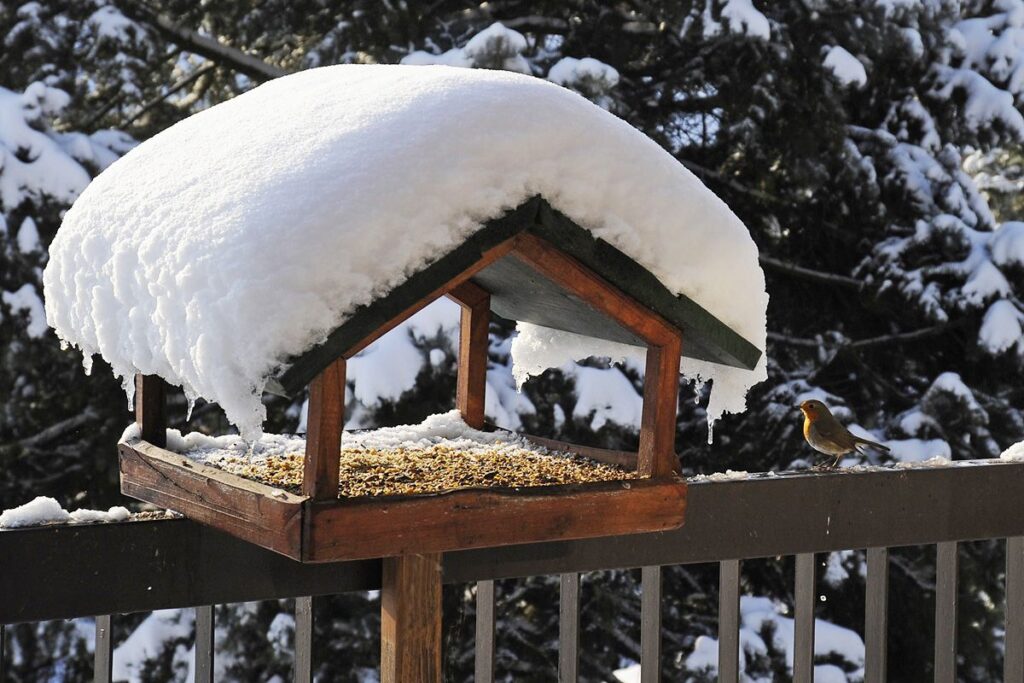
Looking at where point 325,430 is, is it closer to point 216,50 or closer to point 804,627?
point 804,627

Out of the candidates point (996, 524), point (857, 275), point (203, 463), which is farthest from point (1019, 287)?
point (203, 463)

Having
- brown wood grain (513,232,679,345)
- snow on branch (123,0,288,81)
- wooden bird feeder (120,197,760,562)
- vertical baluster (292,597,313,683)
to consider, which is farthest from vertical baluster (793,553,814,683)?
snow on branch (123,0,288,81)

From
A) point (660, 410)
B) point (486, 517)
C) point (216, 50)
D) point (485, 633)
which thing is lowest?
point (485, 633)

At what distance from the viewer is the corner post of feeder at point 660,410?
143cm

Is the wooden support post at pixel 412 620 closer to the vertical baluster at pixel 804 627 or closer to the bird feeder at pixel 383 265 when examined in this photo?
the bird feeder at pixel 383 265

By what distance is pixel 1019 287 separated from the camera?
5930 mm

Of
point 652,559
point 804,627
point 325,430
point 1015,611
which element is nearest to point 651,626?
point 652,559

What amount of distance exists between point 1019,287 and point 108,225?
5.50 m

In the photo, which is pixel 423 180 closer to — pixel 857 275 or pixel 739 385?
pixel 739 385

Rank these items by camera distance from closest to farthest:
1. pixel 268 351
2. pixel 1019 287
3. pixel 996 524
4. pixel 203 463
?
pixel 268 351 → pixel 203 463 → pixel 996 524 → pixel 1019 287

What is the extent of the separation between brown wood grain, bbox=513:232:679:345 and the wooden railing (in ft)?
1.49

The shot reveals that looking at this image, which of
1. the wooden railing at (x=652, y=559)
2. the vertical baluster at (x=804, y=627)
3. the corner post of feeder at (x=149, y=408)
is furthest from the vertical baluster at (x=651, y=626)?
the corner post of feeder at (x=149, y=408)

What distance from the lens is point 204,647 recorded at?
159 centimetres

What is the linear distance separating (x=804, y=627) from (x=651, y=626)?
25 cm
